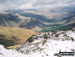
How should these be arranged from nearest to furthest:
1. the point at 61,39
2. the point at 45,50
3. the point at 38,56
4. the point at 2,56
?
the point at 2,56 < the point at 38,56 < the point at 45,50 < the point at 61,39

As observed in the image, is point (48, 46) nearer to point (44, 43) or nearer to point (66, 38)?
point (44, 43)

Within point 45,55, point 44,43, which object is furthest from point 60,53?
point 44,43

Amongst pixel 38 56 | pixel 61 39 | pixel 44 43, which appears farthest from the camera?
pixel 61 39

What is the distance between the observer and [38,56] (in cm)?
3022

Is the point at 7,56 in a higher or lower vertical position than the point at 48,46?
higher

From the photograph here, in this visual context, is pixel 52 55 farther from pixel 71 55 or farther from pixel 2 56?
pixel 2 56

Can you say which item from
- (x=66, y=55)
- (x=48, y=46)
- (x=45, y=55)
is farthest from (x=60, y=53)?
(x=48, y=46)

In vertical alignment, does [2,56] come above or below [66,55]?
above

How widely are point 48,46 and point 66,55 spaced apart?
8.64 metres

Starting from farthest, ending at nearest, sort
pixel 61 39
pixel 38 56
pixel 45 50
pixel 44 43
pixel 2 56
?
pixel 61 39 → pixel 44 43 → pixel 45 50 → pixel 38 56 → pixel 2 56

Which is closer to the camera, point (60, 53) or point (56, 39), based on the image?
point (60, 53)

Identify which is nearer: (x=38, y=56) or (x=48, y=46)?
(x=38, y=56)

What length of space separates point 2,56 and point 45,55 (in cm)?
974

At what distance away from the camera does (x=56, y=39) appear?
46.5 m
